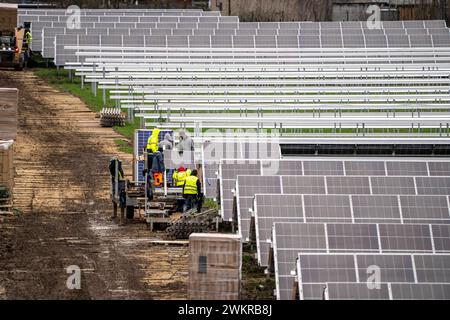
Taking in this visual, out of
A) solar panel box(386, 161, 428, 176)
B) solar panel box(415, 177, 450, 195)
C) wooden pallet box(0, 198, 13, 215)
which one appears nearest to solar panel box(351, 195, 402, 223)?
solar panel box(415, 177, 450, 195)

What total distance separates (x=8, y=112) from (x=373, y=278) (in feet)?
50.9

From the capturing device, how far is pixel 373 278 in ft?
69.2

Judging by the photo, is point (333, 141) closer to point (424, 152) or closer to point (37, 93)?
point (424, 152)

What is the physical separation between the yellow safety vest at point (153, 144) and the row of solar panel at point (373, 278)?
32.9ft

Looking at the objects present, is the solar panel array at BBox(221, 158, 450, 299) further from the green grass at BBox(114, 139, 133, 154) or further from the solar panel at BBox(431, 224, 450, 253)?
the green grass at BBox(114, 139, 133, 154)

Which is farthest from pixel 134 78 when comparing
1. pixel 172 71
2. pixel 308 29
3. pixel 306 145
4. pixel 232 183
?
pixel 232 183

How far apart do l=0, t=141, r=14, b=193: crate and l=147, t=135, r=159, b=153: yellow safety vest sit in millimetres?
2907

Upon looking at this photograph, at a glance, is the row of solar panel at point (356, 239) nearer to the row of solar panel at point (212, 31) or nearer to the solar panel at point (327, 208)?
the solar panel at point (327, 208)

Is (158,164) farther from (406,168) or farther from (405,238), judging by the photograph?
(405,238)

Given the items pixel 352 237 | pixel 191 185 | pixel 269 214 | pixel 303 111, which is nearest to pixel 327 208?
pixel 269 214

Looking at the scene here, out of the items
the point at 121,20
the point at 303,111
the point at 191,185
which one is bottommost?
the point at 191,185

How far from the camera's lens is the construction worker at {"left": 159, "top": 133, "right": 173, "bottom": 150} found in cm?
3119

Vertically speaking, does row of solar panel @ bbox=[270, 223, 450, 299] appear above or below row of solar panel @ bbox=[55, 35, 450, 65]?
below
